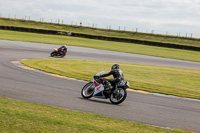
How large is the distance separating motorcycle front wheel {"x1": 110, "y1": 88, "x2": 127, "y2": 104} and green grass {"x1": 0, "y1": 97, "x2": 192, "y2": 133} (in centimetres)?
314

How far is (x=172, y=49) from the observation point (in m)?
55.9

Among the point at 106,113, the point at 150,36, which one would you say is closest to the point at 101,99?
the point at 106,113

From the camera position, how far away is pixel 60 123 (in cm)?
721

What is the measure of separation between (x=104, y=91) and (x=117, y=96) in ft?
1.98

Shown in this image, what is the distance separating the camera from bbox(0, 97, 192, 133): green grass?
646 centimetres

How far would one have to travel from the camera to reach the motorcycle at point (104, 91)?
12.2 m

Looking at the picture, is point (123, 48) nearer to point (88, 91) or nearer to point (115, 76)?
point (88, 91)

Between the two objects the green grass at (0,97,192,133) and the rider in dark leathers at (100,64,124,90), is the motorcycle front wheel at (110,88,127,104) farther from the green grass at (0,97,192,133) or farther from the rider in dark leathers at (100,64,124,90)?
the green grass at (0,97,192,133)

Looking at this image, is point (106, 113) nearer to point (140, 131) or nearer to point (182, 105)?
point (140, 131)

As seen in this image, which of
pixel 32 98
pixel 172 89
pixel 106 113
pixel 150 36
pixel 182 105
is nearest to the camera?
pixel 106 113

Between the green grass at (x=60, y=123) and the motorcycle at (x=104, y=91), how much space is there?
10.6 feet

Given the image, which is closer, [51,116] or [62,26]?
[51,116]

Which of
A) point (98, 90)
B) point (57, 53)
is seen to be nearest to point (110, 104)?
point (98, 90)

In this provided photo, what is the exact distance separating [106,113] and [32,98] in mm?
2962
